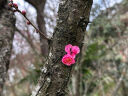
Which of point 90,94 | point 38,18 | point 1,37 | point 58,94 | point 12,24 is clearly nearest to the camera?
point 58,94

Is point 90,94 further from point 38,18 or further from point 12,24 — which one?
point 12,24

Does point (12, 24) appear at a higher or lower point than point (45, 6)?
lower

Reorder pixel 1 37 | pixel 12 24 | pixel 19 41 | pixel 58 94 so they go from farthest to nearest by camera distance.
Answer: pixel 19 41 → pixel 12 24 → pixel 1 37 → pixel 58 94

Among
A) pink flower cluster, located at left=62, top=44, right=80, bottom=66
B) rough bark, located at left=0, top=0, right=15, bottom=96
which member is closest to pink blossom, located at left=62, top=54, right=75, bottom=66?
pink flower cluster, located at left=62, top=44, right=80, bottom=66

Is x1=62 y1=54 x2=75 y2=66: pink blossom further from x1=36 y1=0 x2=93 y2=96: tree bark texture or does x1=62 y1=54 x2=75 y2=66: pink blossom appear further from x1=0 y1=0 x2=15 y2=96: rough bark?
x1=0 y1=0 x2=15 y2=96: rough bark

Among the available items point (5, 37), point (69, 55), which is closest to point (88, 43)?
point (5, 37)

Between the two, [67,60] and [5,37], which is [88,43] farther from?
[67,60]

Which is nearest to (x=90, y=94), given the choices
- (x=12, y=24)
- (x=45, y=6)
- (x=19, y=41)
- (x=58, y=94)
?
(x=19, y=41)
